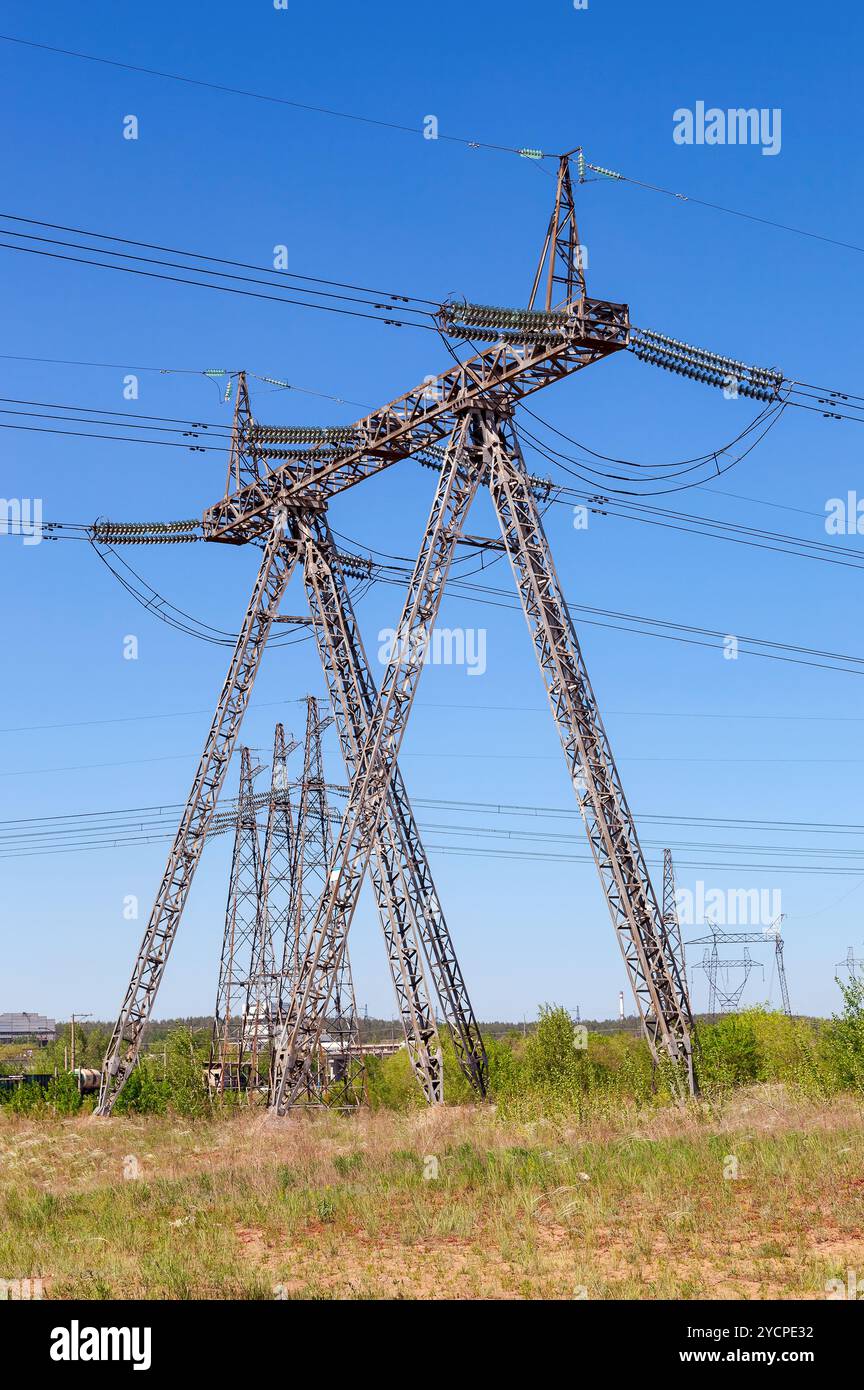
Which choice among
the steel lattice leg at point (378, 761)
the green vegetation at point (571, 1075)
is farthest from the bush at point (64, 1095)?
the steel lattice leg at point (378, 761)

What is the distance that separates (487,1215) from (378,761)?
12.3 metres

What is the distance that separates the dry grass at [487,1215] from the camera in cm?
1103

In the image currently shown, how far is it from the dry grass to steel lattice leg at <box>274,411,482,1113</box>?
346 cm

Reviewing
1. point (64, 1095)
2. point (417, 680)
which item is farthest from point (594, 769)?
point (64, 1095)

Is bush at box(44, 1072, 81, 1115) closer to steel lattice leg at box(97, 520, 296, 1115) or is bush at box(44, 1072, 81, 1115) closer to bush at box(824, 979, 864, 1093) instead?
steel lattice leg at box(97, 520, 296, 1115)

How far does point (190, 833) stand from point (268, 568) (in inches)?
272

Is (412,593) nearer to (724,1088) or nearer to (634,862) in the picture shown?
(634,862)

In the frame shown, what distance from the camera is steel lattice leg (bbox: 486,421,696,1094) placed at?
2156cm

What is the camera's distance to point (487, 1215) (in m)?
14.0

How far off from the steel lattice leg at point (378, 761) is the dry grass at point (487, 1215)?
3.46 metres

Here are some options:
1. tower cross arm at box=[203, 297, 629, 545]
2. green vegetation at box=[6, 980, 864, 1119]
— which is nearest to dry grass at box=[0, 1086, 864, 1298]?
green vegetation at box=[6, 980, 864, 1119]

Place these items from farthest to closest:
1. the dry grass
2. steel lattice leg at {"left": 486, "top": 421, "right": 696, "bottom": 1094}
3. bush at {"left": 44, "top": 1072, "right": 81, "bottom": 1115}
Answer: bush at {"left": 44, "top": 1072, "right": 81, "bottom": 1115}, steel lattice leg at {"left": 486, "top": 421, "right": 696, "bottom": 1094}, the dry grass

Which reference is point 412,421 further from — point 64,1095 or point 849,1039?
point 64,1095
